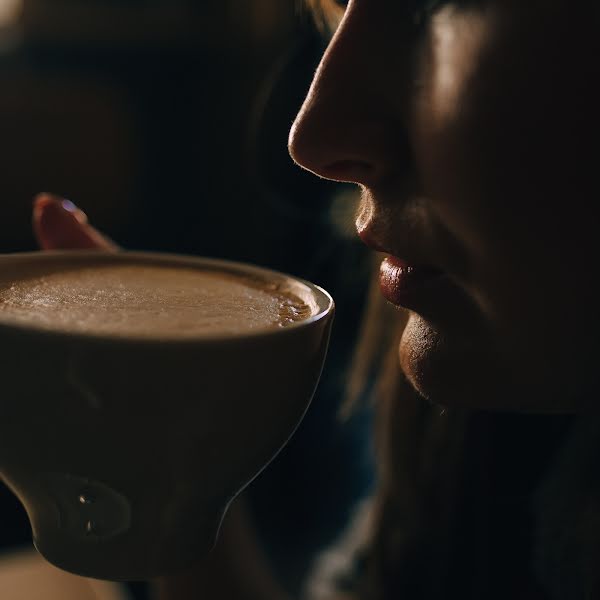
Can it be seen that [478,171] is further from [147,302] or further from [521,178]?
[147,302]

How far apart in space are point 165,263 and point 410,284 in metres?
0.20

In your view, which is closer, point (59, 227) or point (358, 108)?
point (358, 108)

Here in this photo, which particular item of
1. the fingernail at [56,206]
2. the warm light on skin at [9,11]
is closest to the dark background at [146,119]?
the warm light on skin at [9,11]

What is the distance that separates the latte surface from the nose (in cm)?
10

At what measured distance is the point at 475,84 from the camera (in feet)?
1.35

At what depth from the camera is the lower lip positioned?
0.47m

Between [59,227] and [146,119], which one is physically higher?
[59,227]

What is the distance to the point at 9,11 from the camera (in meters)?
2.67

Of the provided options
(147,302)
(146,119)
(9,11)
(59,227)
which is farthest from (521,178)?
(9,11)

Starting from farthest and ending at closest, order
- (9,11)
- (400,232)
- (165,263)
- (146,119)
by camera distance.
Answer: (146,119) → (9,11) → (165,263) → (400,232)

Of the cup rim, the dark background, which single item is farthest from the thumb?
the dark background

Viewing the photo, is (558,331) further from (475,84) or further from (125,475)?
(125,475)

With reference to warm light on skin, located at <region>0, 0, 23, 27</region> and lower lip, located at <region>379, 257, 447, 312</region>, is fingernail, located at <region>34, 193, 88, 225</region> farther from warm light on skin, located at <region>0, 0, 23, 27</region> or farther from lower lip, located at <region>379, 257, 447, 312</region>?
warm light on skin, located at <region>0, 0, 23, 27</region>

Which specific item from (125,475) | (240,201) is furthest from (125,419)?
(240,201)
